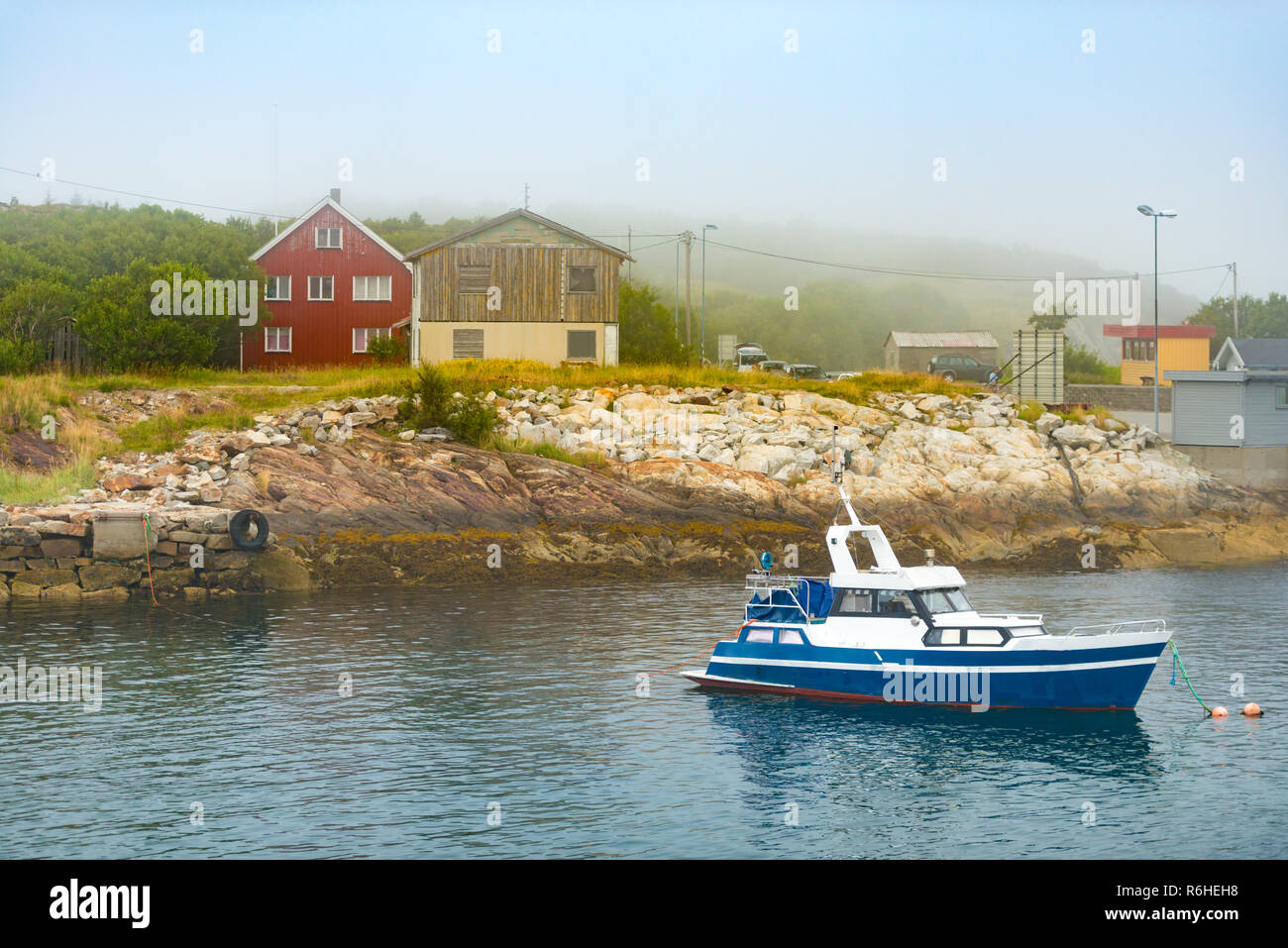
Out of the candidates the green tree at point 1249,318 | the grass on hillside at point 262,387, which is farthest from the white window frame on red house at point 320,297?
the green tree at point 1249,318

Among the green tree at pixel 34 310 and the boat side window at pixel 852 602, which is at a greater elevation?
the green tree at pixel 34 310

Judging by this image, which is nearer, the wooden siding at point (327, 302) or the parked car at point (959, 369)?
the wooden siding at point (327, 302)

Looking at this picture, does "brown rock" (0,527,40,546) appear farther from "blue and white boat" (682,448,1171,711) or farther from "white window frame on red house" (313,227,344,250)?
"white window frame on red house" (313,227,344,250)

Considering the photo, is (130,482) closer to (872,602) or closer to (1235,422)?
(872,602)

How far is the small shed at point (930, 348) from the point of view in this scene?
98250 mm

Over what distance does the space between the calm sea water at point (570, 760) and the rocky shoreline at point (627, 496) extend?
30.5 feet

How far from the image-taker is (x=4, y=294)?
6688 centimetres

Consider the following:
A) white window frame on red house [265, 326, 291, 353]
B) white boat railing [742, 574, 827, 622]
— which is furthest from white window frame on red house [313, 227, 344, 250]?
white boat railing [742, 574, 827, 622]

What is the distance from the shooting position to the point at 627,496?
50750 millimetres

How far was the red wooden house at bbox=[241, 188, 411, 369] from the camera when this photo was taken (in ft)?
251

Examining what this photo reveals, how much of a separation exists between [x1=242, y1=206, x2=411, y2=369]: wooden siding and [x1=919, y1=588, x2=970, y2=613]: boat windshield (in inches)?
2192

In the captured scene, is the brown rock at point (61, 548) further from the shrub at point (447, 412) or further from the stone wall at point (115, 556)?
the shrub at point (447, 412)

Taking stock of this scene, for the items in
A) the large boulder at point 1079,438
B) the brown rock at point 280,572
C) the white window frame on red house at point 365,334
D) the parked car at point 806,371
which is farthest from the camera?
the parked car at point 806,371
